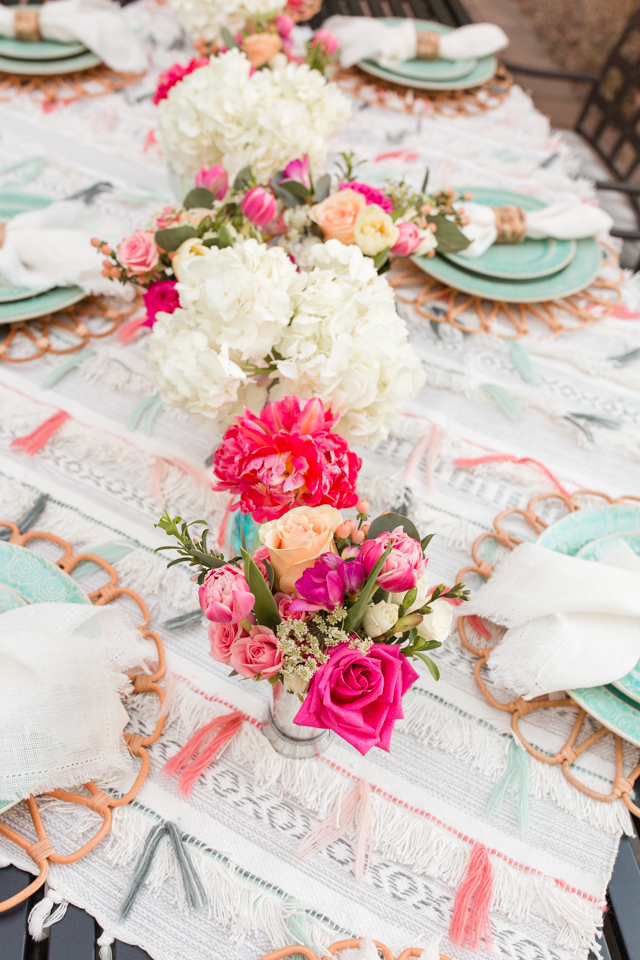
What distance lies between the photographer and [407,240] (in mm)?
756

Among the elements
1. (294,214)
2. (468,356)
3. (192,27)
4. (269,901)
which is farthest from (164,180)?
(269,901)

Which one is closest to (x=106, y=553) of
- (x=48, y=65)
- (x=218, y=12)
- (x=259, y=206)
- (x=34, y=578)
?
(x=34, y=578)

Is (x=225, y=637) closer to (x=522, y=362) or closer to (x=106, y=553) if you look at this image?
(x=106, y=553)

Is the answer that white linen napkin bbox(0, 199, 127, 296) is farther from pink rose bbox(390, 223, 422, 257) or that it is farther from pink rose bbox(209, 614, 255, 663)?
pink rose bbox(209, 614, 255, 663)

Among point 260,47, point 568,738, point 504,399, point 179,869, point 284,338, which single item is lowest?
point 179,869

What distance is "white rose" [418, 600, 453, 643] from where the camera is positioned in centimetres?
45

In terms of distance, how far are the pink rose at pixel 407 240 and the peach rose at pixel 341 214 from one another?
55 mm

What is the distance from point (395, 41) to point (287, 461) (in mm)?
1398

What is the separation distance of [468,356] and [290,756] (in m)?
0.67

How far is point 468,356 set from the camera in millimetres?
989

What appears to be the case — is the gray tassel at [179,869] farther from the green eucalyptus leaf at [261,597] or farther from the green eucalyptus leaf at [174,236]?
the green eucalyptus leaf at [174,236]

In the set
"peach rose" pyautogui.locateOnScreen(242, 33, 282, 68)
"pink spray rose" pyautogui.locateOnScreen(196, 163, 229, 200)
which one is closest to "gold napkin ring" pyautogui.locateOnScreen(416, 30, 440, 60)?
"peach rose" pyautogui.locateOnScreen(242, 33, 282, 68)

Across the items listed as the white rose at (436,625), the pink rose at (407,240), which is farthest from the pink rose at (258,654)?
the pink rose at (407,240)

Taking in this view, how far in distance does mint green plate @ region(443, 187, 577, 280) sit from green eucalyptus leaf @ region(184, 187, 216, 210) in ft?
1.43
